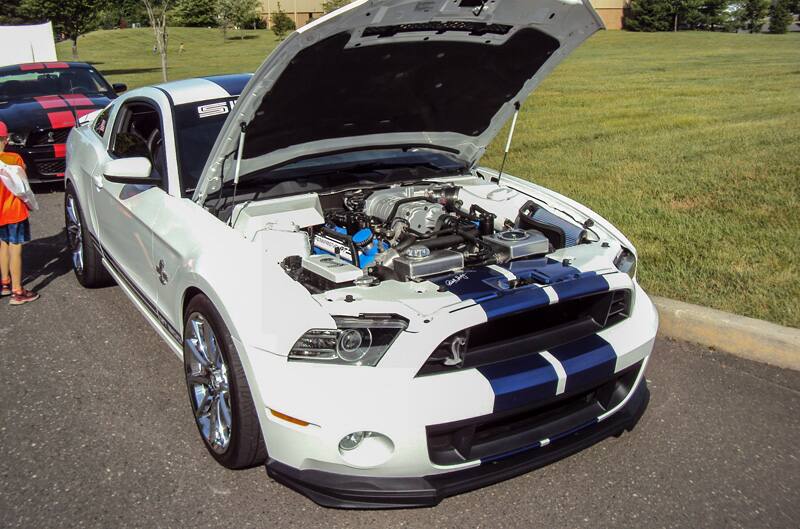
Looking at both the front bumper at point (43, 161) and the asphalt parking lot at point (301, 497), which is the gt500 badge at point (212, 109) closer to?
the asphalt parking lot at point (301, 497)

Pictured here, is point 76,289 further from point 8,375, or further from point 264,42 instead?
point 264,42

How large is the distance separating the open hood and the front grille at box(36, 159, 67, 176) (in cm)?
604

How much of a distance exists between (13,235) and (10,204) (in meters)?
0.23

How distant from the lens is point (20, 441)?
3561 mm

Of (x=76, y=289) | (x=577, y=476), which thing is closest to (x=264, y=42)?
(x=76, y=289)

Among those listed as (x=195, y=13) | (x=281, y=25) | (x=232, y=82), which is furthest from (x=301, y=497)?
(x=195, y=13)

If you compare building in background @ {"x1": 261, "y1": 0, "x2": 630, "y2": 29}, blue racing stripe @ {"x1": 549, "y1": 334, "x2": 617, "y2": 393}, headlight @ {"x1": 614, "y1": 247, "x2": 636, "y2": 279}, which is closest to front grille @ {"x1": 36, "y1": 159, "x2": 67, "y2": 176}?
headlight @ {"x1": 614, "y1": 247, "x2": 636, "y2": 279}

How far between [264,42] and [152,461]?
5182 cm

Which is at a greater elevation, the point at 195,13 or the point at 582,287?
the point at 195,13

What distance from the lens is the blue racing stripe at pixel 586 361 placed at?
9.58 feet

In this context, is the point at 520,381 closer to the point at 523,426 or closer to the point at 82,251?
the point at 523,426

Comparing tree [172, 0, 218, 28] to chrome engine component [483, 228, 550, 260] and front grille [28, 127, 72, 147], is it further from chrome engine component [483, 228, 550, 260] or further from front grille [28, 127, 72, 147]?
chrome engine component [483, 228, 550, 260]

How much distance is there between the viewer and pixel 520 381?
2793mm

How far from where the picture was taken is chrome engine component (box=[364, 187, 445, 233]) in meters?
3.85
